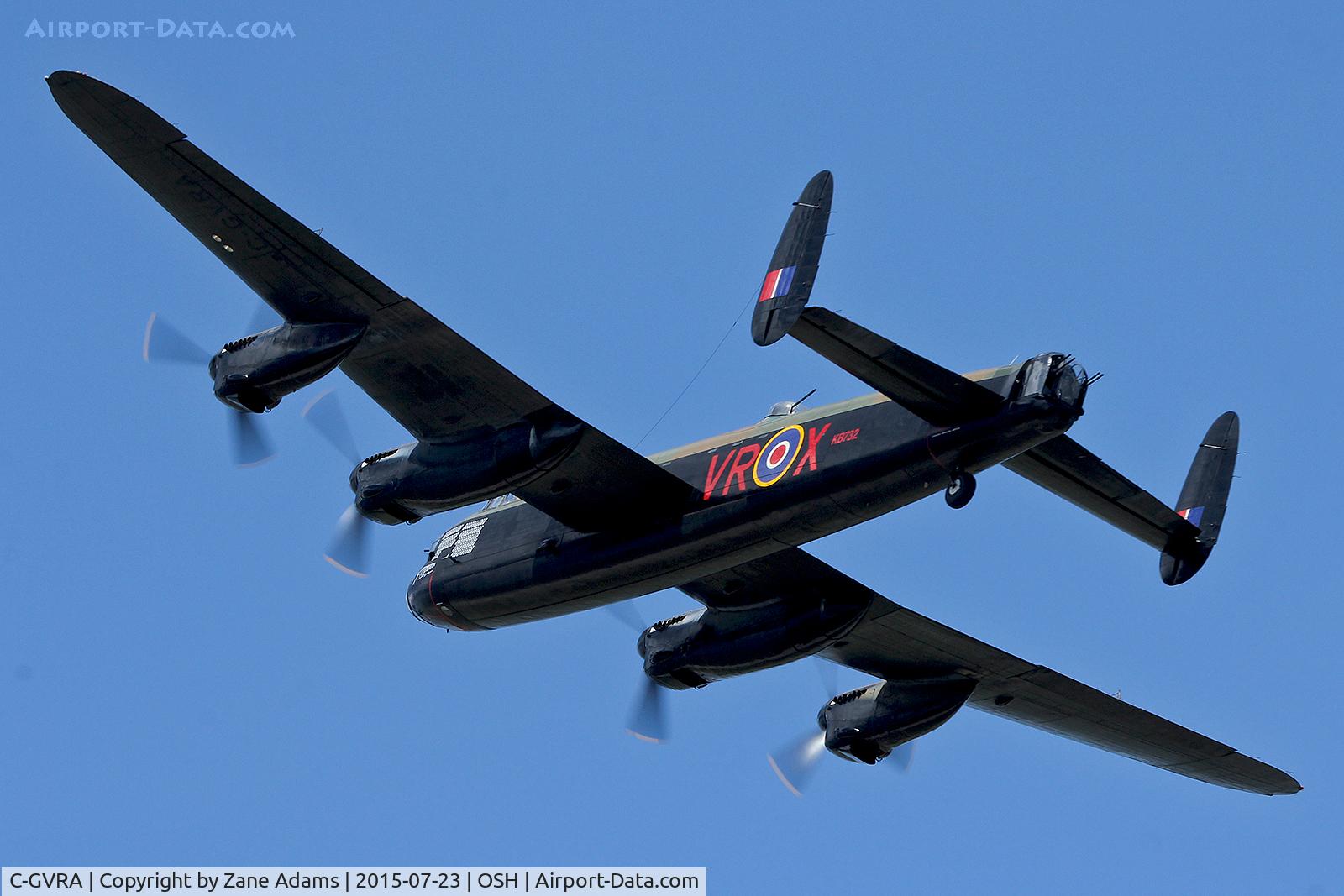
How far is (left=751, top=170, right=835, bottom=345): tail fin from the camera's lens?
25953 millimetres

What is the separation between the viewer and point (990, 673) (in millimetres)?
37312

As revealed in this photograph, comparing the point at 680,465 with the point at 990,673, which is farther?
the point at 990,673

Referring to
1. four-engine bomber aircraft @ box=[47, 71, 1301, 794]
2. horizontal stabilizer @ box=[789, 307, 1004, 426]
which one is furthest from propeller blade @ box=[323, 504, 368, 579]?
horizontal stabilizer @ box=[789, 307, 1004, 426]

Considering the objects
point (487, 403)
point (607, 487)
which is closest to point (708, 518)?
point (607, 487)

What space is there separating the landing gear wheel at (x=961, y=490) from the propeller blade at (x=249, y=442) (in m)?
10.6

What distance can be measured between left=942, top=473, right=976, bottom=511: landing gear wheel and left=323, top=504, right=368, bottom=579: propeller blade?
33.4 ft

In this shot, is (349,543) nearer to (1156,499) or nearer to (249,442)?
(249,442)

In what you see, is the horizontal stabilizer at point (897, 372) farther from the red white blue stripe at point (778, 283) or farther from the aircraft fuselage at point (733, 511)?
the red white blue stripe at point (778, 283)

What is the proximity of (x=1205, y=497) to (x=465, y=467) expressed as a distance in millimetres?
12037

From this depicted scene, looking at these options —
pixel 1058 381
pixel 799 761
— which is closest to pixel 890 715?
pixel 799 761

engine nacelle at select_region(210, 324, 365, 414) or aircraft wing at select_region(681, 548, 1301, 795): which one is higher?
engine nacelle at select_region(210, 324, 365, 414)

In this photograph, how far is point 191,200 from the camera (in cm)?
2839

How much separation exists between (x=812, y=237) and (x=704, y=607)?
11450 mm

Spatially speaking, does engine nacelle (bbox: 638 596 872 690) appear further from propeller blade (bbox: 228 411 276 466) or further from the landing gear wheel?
propeller blade (bbox: 228 411 276 466)
